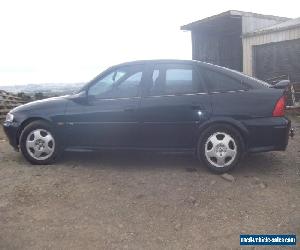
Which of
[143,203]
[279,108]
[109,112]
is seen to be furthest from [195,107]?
[143,203]

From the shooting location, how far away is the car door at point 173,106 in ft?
17.5

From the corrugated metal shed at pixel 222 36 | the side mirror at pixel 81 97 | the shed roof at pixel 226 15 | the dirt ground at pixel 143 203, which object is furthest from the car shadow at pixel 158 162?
the corrugated metal shed at pixel 222 36

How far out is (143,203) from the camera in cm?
430

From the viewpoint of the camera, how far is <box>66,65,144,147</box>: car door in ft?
18.2

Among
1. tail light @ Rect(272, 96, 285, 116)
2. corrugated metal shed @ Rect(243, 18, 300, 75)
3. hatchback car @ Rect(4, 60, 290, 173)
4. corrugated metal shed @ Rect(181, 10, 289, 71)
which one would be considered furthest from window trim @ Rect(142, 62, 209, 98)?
corrugated metal shed @ Rect(181, 10, 289, 71)

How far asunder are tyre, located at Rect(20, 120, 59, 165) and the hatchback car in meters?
0.02

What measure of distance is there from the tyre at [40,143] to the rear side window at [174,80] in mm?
1749

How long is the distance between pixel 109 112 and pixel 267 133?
7.66ft

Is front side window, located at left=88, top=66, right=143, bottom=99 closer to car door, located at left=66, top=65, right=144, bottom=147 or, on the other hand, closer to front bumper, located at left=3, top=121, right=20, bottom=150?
car door, located at left=66, top=65, right=144, bottom=147

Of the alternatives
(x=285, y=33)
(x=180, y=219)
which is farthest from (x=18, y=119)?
(x=285, y=33)

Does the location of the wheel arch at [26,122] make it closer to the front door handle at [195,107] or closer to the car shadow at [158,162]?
the car shadow at [158,162]

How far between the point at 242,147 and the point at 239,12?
12.9 meters

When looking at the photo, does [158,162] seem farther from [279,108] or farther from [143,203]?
[279,108]

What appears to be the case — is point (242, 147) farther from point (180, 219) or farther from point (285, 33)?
point (285, 33)
